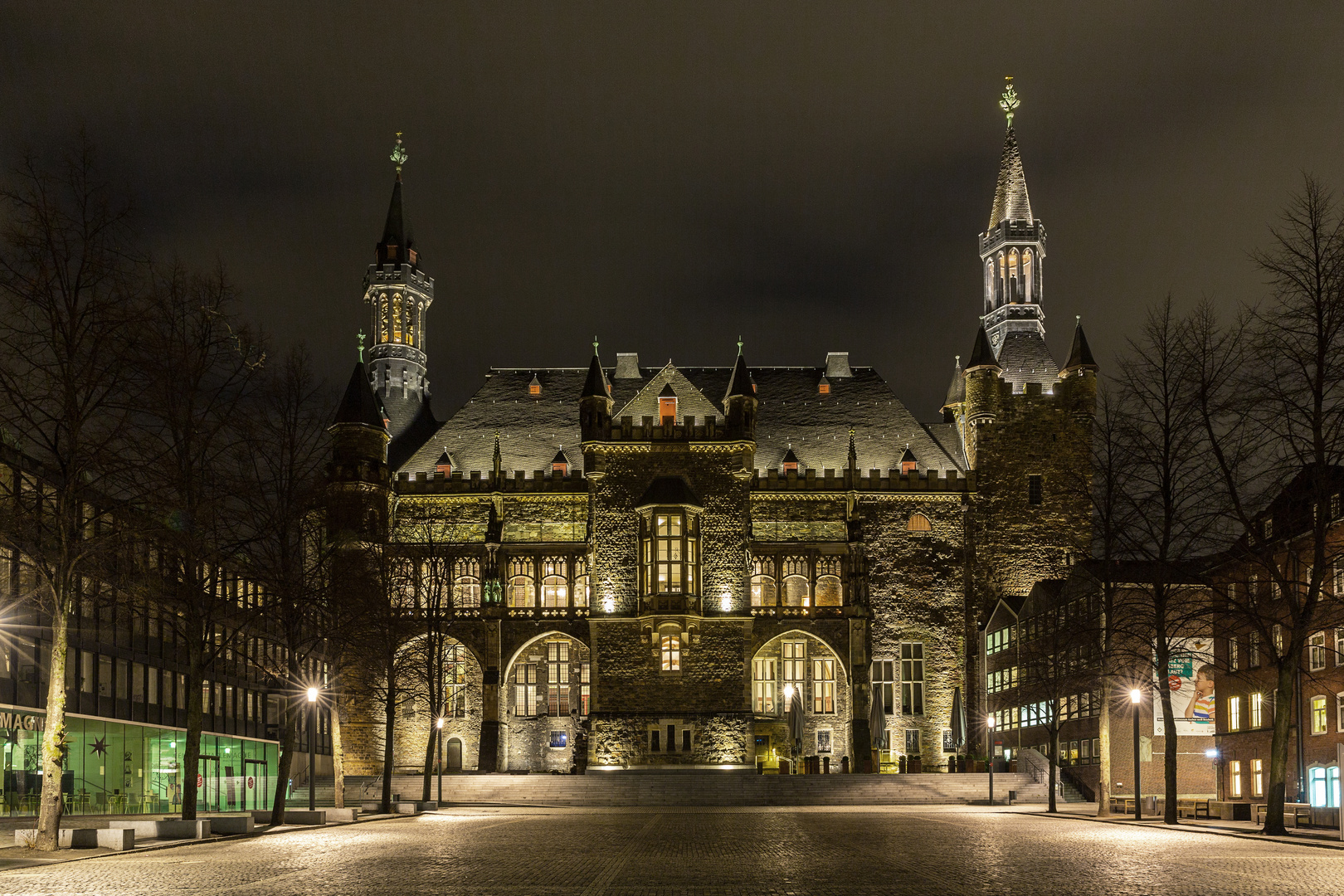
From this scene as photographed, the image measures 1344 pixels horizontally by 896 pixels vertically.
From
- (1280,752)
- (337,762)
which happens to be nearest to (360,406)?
(337,762)

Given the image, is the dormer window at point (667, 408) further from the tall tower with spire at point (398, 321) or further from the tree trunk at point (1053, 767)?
the tree trunk at point (1053, 767)

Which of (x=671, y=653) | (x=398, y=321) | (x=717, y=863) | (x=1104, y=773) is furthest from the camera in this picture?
(x=398, y=321)

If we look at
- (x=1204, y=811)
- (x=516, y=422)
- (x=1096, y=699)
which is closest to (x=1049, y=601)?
(x=1096, y=699)

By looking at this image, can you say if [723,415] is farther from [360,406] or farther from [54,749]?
[54,749]

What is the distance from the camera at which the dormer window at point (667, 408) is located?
65875mm

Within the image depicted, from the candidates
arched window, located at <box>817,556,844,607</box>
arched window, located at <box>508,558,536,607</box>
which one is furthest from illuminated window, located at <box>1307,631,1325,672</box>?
arched window, located at <box>508,558,536,607</box>

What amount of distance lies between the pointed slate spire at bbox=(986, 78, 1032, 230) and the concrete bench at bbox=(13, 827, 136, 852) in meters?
62.0

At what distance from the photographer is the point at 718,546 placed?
65.1 metres

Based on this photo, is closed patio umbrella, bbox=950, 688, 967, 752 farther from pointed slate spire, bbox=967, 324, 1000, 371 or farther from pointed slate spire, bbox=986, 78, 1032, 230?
pointed slate spire, bbox=986, 78, 1032, 230

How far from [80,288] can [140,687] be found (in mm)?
25598

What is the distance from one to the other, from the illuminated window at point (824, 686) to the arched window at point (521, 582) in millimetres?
13618

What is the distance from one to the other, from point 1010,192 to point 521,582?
34473mm

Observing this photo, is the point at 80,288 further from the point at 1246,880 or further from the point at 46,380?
the point at 1246,880

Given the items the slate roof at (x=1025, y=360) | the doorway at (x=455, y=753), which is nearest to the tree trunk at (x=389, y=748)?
the doorway at (x=455, y=753)
